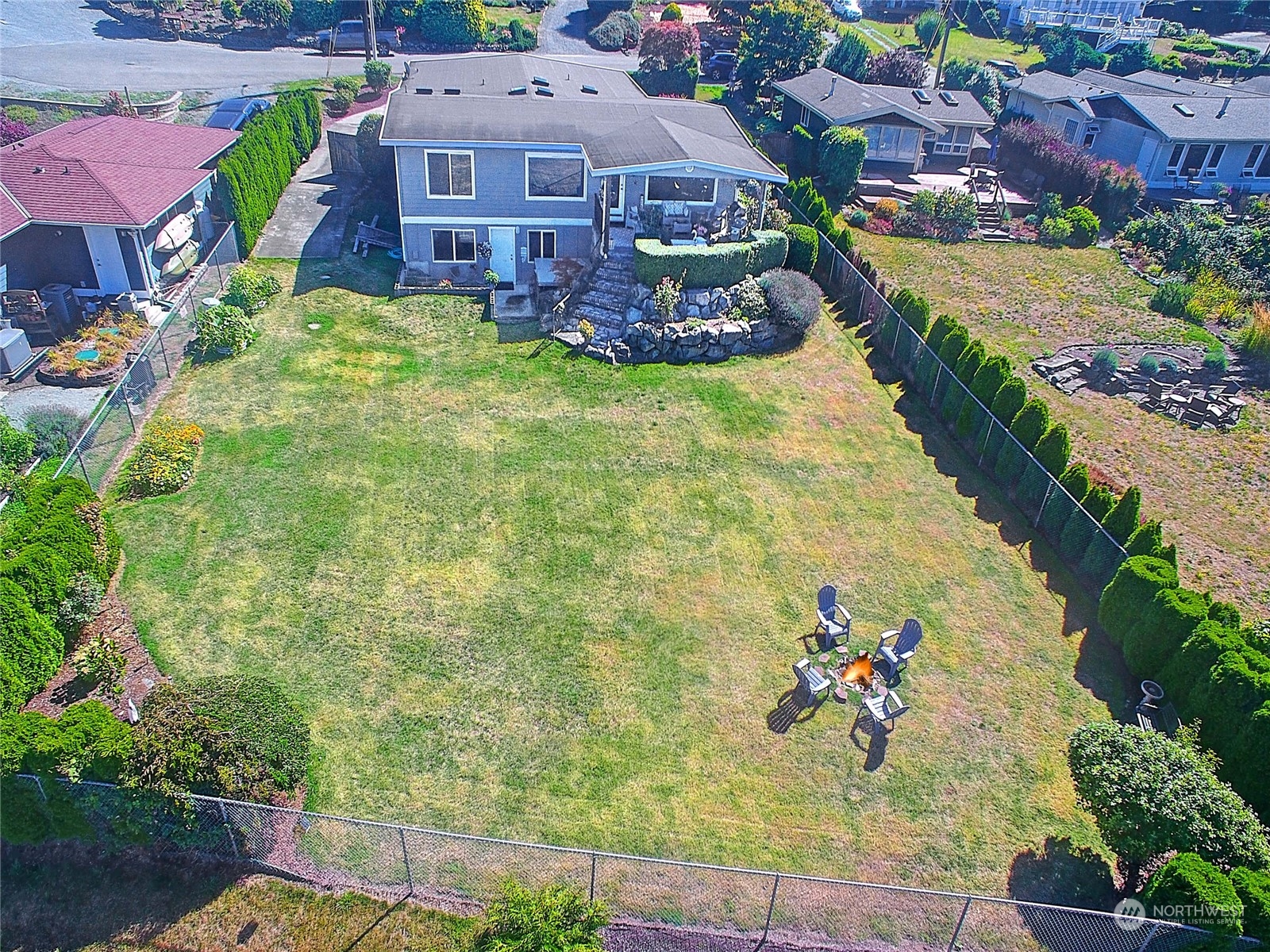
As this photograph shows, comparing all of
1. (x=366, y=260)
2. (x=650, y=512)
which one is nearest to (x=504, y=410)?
(x=650, y=512)

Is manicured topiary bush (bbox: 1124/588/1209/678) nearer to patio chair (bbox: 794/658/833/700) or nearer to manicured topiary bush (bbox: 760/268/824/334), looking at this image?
patio chair (bbox: 794/658/833/700)

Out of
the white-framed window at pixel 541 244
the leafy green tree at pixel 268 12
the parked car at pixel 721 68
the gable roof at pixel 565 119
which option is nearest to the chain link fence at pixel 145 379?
the gable roof at pixel 565 119

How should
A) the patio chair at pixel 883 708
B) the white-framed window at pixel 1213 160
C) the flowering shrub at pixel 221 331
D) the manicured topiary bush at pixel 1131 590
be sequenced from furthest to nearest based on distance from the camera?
the white-framed window at pixel 1213 160 < the flowering shrub at pixel 221 331 < the manicured topiary bush at pixel 1131 590 < the patio chair at pixel 883 708

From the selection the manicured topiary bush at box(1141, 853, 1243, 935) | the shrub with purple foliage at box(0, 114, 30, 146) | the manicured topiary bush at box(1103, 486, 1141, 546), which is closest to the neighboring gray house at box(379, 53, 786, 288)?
the manicured topiary bush at box(1103, 486, 1141, 546)

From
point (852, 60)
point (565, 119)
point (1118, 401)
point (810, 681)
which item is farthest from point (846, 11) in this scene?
point (810, 681)

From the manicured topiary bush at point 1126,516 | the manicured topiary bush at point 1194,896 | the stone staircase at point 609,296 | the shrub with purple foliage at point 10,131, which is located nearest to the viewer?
the manicured topiary bush at point 1194,896

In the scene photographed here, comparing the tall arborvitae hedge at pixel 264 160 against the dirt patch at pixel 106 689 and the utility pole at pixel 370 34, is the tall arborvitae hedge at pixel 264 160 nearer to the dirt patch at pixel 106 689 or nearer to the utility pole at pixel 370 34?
the utility pole at pixel 370 34

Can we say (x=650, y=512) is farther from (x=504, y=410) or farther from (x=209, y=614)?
(x=209, y=614)
